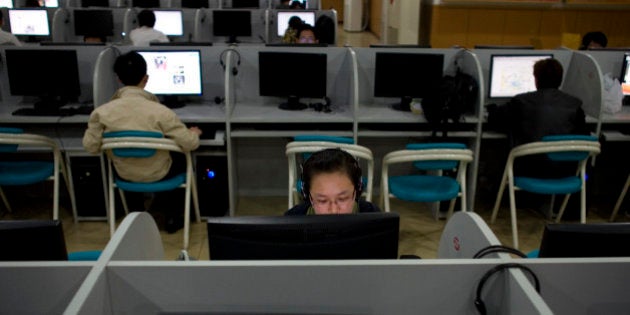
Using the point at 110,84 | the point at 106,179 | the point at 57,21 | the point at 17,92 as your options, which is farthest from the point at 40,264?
the point at 57,21

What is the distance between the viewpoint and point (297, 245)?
46.2 inches

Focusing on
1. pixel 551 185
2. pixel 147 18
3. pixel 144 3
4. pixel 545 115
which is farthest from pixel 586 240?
pixel 144 3

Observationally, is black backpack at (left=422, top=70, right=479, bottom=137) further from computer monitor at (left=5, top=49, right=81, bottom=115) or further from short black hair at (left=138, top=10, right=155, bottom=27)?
short black hair at (left=138, top=10, right=155, bottom=27)

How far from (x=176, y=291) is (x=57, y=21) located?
588 centimetres

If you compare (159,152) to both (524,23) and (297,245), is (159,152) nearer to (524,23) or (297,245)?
(297,245)

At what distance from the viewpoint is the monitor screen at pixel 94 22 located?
6125mm

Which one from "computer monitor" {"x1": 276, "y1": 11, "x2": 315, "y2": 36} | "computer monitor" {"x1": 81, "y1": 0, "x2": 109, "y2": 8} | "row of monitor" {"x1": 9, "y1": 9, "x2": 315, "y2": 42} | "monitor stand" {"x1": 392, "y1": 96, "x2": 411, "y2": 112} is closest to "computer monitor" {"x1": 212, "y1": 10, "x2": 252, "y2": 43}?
"row of monitor" {"x1": 9, "y1": 9, "x2": 315, "y2": 42}

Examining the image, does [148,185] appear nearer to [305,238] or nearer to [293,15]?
[305,238]

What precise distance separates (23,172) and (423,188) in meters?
2.30

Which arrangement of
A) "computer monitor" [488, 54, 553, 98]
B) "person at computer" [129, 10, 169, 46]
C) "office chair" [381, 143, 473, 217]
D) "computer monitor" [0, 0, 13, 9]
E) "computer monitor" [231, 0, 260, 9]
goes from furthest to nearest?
"computer monitor" [231, 0, 260, 9] < "computer monitor" [0, 0, 13, 9] < "person at computer" [129, 10, 169, 46] < "computer monitor" [488, 54, 553, 98] < "office chair" [381, 143, 473, 217]

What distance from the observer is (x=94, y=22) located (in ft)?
20.1

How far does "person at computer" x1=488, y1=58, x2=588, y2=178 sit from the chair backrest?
2.16 meters

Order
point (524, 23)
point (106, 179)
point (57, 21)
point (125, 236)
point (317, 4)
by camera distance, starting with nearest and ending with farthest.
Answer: point (125, 236) < point (106, 179) < point (57, 21) < point (524, 23) < point (317, 4)

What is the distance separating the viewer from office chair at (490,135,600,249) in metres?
2.92
